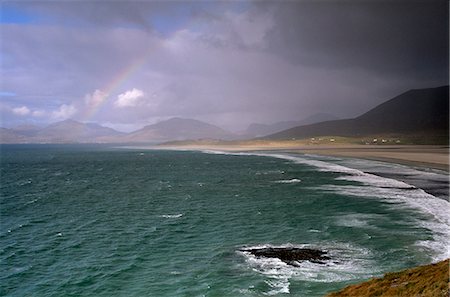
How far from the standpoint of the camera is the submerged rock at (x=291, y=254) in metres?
28.3

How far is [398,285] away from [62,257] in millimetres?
25489

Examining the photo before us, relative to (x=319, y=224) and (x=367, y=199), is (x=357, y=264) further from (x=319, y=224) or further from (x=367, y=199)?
(x=367, y=199)

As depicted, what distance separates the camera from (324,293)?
22.5 metres

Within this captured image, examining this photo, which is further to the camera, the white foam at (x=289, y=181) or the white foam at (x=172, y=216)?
the white foam at (x=289, y=181)

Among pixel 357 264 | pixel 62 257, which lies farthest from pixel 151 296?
pixel 357 264

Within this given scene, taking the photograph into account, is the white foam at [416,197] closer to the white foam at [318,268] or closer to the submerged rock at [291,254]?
the white foam at [318,268]

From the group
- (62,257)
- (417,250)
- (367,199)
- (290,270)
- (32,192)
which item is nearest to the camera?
(290,270)

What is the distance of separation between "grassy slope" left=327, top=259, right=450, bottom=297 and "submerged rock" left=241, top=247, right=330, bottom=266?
6.80m

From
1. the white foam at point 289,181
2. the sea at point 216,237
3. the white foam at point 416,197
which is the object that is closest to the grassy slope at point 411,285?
the sea at point 216,237

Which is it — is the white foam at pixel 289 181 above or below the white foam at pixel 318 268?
above

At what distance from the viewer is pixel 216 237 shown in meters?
36.4

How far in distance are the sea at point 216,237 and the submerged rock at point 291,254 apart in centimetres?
69

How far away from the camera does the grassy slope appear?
1744cm

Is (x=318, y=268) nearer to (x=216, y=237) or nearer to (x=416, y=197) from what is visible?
(x=216, y=237)
